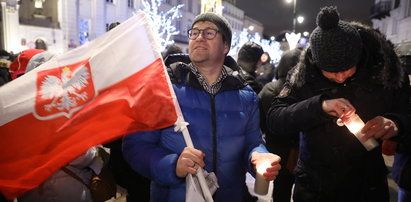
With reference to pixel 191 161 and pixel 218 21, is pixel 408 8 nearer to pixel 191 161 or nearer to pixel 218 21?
pixel 218 21

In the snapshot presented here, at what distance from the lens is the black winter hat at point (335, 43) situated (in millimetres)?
2105

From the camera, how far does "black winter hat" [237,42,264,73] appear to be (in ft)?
14.9

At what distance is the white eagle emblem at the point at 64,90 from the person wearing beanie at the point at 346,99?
147cm

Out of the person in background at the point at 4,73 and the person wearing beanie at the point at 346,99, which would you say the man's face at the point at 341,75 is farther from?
the person in background at the point at 4,73

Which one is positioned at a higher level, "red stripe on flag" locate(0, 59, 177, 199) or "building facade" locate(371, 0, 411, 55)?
"building facade" locate(371, 0, 411, 55)

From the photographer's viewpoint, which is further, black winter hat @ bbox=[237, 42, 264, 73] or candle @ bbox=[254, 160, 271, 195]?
black winter hat @ bbox=[237, 42, 264, 73]

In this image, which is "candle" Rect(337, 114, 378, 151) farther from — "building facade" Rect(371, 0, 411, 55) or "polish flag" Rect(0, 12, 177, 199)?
"building facade" Rect(371, 0, 411, 55)

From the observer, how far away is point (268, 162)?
1.98 meters

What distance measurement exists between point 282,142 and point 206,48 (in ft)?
6.33

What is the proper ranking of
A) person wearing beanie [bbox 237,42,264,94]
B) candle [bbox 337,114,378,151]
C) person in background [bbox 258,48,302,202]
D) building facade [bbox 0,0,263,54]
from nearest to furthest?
1. candle [bbox 337,114,378,151]
2. person in background [bbox 258,48,302,202]
3. person wearing beanie [bbox 237,42,264,94]
4. building facade [bbox 0,0,263,54]

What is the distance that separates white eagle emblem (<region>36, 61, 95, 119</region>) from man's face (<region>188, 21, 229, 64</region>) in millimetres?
835

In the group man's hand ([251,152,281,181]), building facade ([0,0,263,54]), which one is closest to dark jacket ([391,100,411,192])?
man's hand ([251,152,281,181])

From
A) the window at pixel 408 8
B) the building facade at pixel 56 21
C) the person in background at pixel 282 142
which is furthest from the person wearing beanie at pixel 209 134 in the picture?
the window at pixel 408 8

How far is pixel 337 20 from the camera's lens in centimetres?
212
